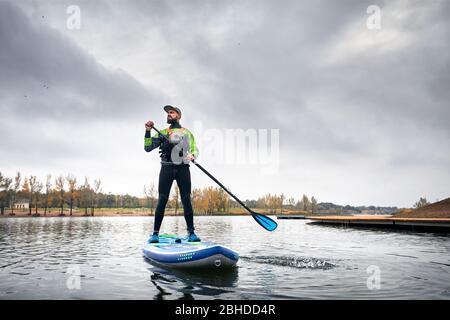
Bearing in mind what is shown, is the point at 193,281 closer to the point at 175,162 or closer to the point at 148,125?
the point at 175,162

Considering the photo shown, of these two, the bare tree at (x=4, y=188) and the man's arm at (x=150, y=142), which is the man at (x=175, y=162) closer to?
the man's arm at (x=150, y=142)

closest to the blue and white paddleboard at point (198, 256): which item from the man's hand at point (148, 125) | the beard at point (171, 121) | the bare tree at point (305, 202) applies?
the man's hand at point (148, 125)

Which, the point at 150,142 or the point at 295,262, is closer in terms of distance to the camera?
the point at 150,142

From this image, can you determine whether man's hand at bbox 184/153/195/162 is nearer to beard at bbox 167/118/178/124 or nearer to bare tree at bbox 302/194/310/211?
beard at bbox 167/118/178/124

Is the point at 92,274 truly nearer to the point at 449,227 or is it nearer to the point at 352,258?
the point at 352,258

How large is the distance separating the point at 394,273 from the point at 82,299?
7174 millimetres

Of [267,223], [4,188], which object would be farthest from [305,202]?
[267,223]

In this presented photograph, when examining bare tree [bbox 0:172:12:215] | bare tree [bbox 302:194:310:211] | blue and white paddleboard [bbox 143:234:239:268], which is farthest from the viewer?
bare tree [bbox 302:194:310:211]

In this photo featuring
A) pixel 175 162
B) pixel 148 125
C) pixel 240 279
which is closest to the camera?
pixel 240 279

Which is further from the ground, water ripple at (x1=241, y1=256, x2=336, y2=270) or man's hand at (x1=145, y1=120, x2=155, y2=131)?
man's hand at (x1=145, y1=120, x2=155, y2=131)

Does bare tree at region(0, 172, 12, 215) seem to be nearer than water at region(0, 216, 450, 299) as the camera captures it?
No

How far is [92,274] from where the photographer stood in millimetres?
7961

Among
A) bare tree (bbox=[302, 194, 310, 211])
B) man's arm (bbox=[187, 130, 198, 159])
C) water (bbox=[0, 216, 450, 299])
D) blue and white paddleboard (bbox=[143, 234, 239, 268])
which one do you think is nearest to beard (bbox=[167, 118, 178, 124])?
man's arm (bbox=[187, 130, 198, 159])

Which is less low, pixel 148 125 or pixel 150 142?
pixel 148 125
